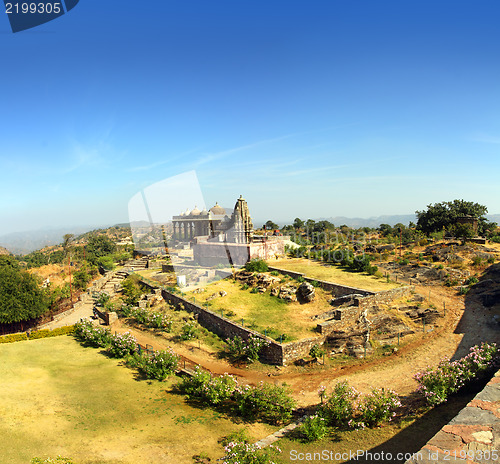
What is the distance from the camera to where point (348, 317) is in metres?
23.5

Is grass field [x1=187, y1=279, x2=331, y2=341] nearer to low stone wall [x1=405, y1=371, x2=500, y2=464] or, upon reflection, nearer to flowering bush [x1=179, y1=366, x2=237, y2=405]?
flowering bush [x1=179, y1=366, x2=237, y2=405]

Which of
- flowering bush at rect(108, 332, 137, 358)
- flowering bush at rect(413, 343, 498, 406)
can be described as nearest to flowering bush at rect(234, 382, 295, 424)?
flowering bush at rect(413, 343, 498, 406)

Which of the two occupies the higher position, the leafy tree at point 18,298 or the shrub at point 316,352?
the leafy tree at point 18,298

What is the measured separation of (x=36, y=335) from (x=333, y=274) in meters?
27.3

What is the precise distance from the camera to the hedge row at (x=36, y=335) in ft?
76.4

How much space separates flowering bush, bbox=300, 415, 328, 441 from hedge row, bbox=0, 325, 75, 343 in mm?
21284

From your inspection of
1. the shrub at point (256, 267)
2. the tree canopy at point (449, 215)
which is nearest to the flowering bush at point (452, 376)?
the shrub at point (256, 267)

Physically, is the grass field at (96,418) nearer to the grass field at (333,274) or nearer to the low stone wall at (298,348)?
the low stone wall at (298,348)

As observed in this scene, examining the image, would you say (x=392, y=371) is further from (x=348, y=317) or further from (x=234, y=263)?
(x=234, y=263)

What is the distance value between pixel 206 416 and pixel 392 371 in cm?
1051

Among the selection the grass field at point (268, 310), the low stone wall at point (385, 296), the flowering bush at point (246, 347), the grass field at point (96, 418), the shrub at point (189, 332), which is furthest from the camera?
the low stone wall at point (385, 296)

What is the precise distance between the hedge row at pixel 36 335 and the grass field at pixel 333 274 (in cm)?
2241

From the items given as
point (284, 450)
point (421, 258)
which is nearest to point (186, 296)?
point (284, 450)

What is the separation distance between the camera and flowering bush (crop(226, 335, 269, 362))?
2089 cm
